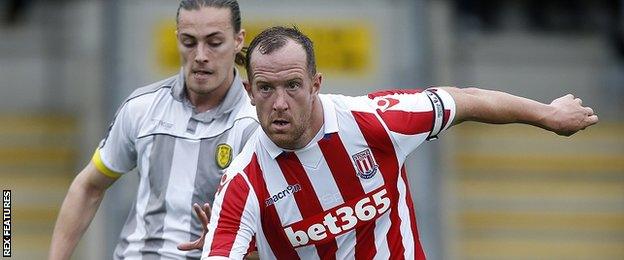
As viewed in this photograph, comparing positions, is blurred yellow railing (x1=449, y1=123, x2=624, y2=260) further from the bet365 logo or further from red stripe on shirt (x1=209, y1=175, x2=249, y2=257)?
red stripe on shirt (x1=209, y1=175, x2=249, y2=257)

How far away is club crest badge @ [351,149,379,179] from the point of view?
4.36 meters

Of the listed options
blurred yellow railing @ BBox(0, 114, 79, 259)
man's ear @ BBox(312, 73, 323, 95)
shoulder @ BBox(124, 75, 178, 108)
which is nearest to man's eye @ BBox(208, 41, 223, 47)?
shoulder @ BBox(124, 75, 178, 108)

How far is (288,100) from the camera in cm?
411

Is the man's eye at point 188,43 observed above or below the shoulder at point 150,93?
above

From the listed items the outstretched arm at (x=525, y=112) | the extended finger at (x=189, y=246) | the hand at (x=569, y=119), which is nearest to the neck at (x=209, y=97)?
the extended finger at (x=189, y=246)

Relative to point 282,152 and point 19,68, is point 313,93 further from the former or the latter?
point 19,68

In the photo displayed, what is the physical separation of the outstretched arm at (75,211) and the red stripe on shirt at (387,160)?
128 cm

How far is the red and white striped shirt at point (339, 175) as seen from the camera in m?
4.33

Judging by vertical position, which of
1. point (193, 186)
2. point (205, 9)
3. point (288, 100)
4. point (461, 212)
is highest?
point (205, 9)

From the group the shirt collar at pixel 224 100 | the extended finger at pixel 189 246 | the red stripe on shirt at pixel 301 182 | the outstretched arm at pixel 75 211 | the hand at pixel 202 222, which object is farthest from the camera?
the outstretched arm at pixel 75 211

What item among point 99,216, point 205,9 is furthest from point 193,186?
point 99,216

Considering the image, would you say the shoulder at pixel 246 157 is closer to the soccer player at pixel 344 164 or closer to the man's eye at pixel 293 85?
the soccer player at pixel 344 164

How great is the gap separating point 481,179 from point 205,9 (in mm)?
6457

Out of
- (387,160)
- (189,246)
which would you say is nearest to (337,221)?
(387,160)
